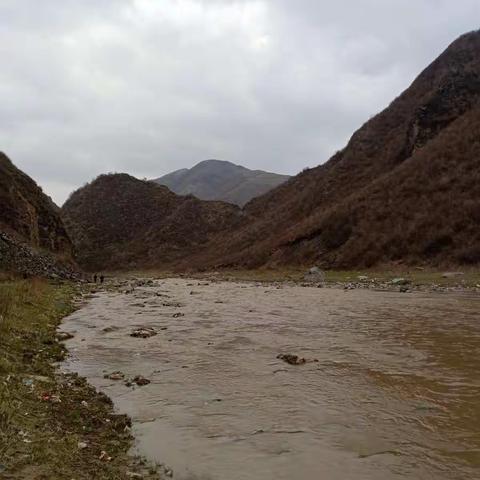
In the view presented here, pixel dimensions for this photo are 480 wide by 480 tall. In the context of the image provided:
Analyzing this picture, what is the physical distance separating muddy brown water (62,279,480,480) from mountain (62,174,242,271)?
252 ft

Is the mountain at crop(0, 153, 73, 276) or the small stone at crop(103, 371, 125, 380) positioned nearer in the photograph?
the small stone at crop(103, 371, 125, 380)

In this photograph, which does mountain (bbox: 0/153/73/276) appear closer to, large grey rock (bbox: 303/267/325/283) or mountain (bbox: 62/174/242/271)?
large grey rock (bbox: 303/267/325/283)

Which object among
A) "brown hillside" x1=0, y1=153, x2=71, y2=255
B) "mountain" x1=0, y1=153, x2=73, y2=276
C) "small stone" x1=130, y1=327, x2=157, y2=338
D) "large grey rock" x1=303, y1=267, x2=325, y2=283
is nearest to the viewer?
"small stone" x1=130, y1=327, x2=157, y2=338

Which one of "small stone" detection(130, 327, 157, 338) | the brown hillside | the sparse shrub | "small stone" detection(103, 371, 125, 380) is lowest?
"small stone" detection(103, 371, 125, 380)

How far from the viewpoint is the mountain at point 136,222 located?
98438mm

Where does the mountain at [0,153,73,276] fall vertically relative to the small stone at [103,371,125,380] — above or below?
above

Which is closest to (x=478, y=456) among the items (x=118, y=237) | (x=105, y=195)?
(x=118, y=237)

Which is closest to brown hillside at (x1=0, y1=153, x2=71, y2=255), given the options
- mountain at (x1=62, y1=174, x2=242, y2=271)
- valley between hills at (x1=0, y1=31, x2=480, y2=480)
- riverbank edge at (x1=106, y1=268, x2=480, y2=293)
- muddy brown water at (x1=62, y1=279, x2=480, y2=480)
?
valley between hills at (x1=0, y1=31, x2=480, y2=480)

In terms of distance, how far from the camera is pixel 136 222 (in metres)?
112

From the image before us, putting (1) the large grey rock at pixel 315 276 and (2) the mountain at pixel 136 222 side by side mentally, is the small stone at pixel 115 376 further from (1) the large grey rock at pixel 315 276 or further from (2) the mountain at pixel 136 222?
(2) the mountain at pixel 136 222

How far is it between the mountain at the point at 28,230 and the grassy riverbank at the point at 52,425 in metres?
21.5

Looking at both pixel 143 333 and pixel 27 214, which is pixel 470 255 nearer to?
pixel 143 333

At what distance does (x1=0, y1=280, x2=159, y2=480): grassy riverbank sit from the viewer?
5.71 meters

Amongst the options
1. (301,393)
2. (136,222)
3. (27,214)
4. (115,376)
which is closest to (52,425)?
(115,376)
